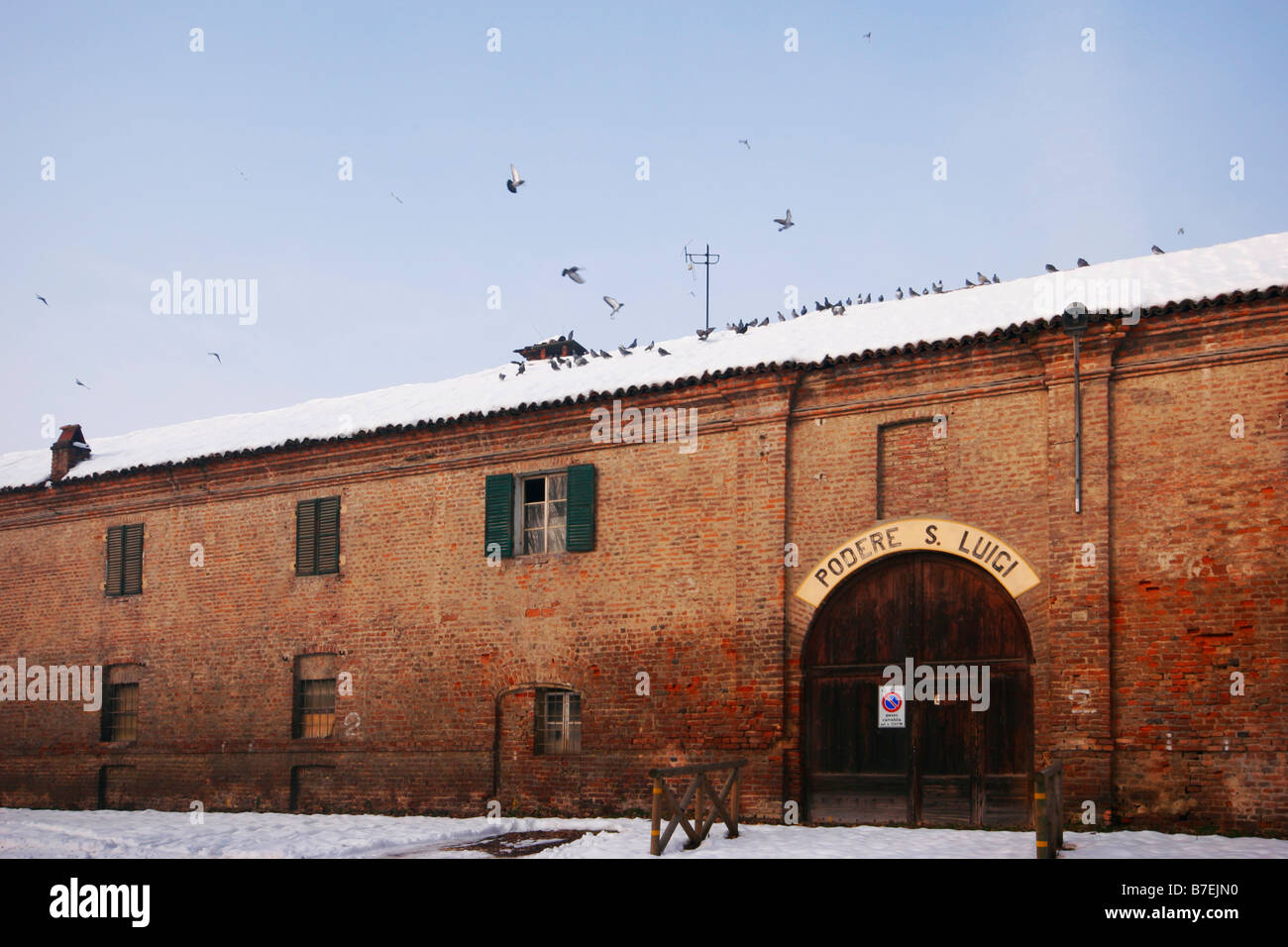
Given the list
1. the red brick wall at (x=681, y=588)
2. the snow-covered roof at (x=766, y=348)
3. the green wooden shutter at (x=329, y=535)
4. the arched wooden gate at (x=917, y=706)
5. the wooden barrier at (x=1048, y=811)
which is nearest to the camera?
the wooden barrier at (x=1048, y=811)

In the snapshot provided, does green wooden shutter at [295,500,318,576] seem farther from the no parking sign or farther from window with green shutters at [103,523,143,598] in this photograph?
the no parking sign

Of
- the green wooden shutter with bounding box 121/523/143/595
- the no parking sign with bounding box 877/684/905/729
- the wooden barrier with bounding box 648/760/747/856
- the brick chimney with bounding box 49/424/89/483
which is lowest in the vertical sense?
the wooden barrier with bounding box 648/760/747/856

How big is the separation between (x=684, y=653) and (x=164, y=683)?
404 inches

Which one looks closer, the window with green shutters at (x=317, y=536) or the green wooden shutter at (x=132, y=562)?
the window with green shutters at (x=317, y=536)

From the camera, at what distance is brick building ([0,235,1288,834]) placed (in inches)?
575

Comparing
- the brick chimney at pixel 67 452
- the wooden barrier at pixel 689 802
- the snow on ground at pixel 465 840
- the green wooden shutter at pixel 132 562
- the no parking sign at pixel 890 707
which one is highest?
the brick chimney at pixel 67 452

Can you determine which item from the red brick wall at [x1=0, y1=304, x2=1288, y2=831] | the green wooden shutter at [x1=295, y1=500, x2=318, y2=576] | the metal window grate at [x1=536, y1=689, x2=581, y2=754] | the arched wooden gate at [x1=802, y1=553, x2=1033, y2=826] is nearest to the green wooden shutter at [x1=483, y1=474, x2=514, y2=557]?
the red brick wall at [x1=0, y1=304, x2=1288, y2=831]

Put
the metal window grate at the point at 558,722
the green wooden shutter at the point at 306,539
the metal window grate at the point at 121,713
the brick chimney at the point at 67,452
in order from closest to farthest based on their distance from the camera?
1. the metal window grate at the point at 558,722
2. the green wooden shutter at the point at 306,539
3. the metal window grate at the point at 121,713
4. the brick chimney at the point at 67,452

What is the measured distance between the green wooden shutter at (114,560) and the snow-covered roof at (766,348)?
4.08 ft

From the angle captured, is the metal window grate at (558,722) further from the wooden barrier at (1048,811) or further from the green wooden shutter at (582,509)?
the wooden barrier at (1048,811)

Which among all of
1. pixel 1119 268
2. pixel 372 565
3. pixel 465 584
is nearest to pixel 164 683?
pixel 372 565

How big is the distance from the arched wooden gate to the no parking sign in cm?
7

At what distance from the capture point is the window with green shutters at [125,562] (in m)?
23.7

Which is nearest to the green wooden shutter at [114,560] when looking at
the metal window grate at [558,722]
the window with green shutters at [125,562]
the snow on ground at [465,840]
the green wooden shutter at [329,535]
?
the window with green shutters at [125,562]
